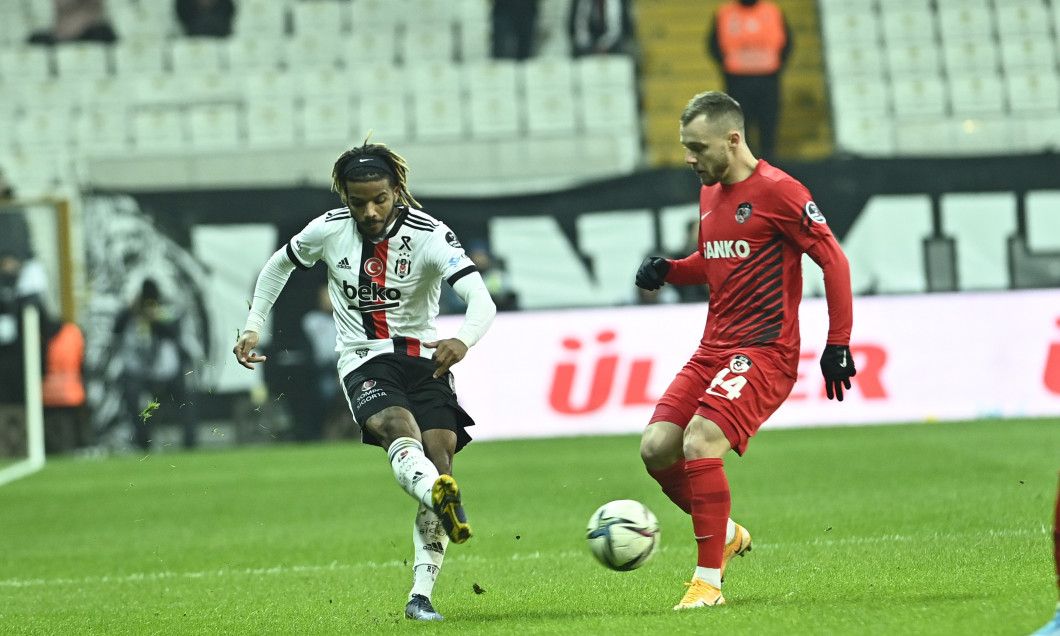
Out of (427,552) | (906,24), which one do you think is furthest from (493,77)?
(427,552)

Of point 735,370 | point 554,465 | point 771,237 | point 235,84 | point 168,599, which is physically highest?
point 235,84

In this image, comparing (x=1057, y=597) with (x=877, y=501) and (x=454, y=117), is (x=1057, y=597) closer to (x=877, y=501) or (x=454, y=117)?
(x=877, y=501)

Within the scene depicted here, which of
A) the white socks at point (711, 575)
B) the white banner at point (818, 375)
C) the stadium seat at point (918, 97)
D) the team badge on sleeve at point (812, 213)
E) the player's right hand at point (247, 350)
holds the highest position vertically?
the stadium seat at point (918, 97)

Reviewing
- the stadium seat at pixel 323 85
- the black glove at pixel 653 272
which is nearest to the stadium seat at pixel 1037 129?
the stadium seat at pixel 323 85

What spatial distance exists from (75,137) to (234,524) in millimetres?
11370

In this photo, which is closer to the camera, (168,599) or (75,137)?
(168,599)

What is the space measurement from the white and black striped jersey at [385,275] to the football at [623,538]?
3.55ft

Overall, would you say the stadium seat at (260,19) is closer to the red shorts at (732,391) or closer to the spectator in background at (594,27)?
the spectator in background at (594,27)

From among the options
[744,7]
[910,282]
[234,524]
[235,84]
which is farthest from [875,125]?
[234,524]

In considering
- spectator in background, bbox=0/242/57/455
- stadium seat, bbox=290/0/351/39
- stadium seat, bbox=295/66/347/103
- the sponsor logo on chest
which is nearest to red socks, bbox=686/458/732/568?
the sponsor logo on chest

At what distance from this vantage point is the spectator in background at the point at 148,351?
16.4 meters

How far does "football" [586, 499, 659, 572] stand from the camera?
573cm

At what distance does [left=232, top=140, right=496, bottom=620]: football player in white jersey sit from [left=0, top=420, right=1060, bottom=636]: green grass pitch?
722 mm

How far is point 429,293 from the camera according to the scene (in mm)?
6309
